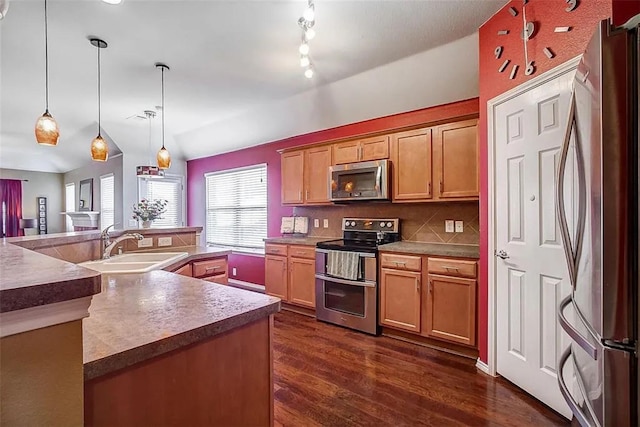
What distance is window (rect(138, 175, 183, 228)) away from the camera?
19.2 ft

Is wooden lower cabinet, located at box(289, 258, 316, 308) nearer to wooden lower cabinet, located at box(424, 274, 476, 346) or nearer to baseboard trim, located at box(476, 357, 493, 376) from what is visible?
wooden lower cabinet, located at box(424, 274, 476, 346)

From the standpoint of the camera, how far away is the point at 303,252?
387cm

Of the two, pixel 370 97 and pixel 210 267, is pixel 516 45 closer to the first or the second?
pixel 370 97

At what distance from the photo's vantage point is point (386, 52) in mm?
2891

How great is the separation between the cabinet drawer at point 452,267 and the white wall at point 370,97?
1.66 m

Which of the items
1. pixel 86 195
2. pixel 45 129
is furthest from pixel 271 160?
pixel 86 195

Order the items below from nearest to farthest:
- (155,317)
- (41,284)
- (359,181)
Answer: (41,284), (155,317), (359,181)

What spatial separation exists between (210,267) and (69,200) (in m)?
8.50

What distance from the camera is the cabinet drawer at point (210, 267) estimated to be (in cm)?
279

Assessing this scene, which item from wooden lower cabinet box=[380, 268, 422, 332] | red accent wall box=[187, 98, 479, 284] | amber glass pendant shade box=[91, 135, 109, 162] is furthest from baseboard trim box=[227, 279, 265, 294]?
amber glass pendant shade box=[91, 135, 109, 162]

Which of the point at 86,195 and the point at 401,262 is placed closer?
the point at 401,262

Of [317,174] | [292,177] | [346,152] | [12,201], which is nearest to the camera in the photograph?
[346,152]

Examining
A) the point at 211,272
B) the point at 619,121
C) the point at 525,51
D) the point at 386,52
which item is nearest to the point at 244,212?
the point at 211,272

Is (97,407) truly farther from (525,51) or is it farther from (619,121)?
(525,51)
